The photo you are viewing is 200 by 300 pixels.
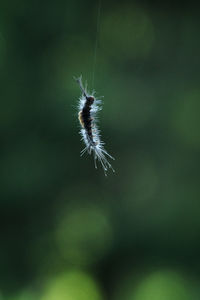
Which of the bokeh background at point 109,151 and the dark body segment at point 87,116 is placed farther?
the bokeh background at point 109,151

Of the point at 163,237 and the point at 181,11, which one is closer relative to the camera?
the point at 163,237

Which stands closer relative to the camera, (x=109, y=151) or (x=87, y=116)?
(x=87, y=116)

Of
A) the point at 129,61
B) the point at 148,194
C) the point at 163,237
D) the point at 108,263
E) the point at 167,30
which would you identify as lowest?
the point at 108,263

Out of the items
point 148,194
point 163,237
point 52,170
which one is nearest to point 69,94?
point 52,170

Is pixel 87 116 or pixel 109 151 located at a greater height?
pixel 87 116

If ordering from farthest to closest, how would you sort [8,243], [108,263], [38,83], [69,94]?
[108,263] → [8,243] → [38,83] → [69,94]

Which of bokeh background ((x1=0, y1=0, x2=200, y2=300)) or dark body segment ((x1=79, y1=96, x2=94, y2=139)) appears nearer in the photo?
dark body segment ((x1=79, y1=96, x2=94, y2=139))

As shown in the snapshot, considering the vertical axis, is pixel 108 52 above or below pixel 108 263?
above

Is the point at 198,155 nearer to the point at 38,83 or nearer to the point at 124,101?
the point at 124,101
